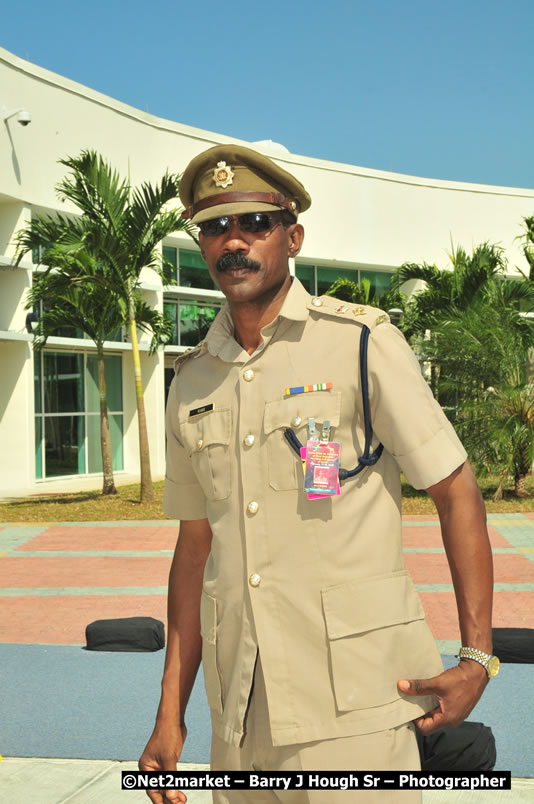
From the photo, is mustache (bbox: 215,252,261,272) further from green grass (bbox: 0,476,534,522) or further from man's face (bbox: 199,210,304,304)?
green grass (bbox: 0,476,534,522)

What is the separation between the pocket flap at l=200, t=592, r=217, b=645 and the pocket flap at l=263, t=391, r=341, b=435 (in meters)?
0.40

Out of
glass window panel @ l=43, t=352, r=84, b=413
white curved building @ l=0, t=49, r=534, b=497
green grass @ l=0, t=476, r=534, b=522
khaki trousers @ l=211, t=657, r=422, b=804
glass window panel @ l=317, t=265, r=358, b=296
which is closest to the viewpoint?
khaki trousers @ l=211, t=657, r=422, b=804

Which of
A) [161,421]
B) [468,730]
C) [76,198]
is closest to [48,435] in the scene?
[161,421]

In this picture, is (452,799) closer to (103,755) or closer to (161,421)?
(103,755)

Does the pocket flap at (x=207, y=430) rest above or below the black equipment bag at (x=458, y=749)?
above

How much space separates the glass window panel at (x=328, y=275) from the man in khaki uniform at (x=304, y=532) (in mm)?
25864

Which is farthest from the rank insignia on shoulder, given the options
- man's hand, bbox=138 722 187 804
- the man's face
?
man's hand, bbox=138 722 187 804

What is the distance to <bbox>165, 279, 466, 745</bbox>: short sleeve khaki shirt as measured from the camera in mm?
1854

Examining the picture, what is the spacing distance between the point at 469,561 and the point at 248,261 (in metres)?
0.81

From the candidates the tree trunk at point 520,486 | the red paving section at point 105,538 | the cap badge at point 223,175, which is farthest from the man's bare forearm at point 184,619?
the tree trunk at point 520,486

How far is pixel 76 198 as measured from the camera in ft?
48.4

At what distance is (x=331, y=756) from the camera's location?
183 centimetres

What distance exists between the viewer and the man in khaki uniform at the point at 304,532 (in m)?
1.85

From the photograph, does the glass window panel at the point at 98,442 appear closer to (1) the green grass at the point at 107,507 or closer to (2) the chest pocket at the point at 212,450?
(1) the green grass at the point at 107,507
